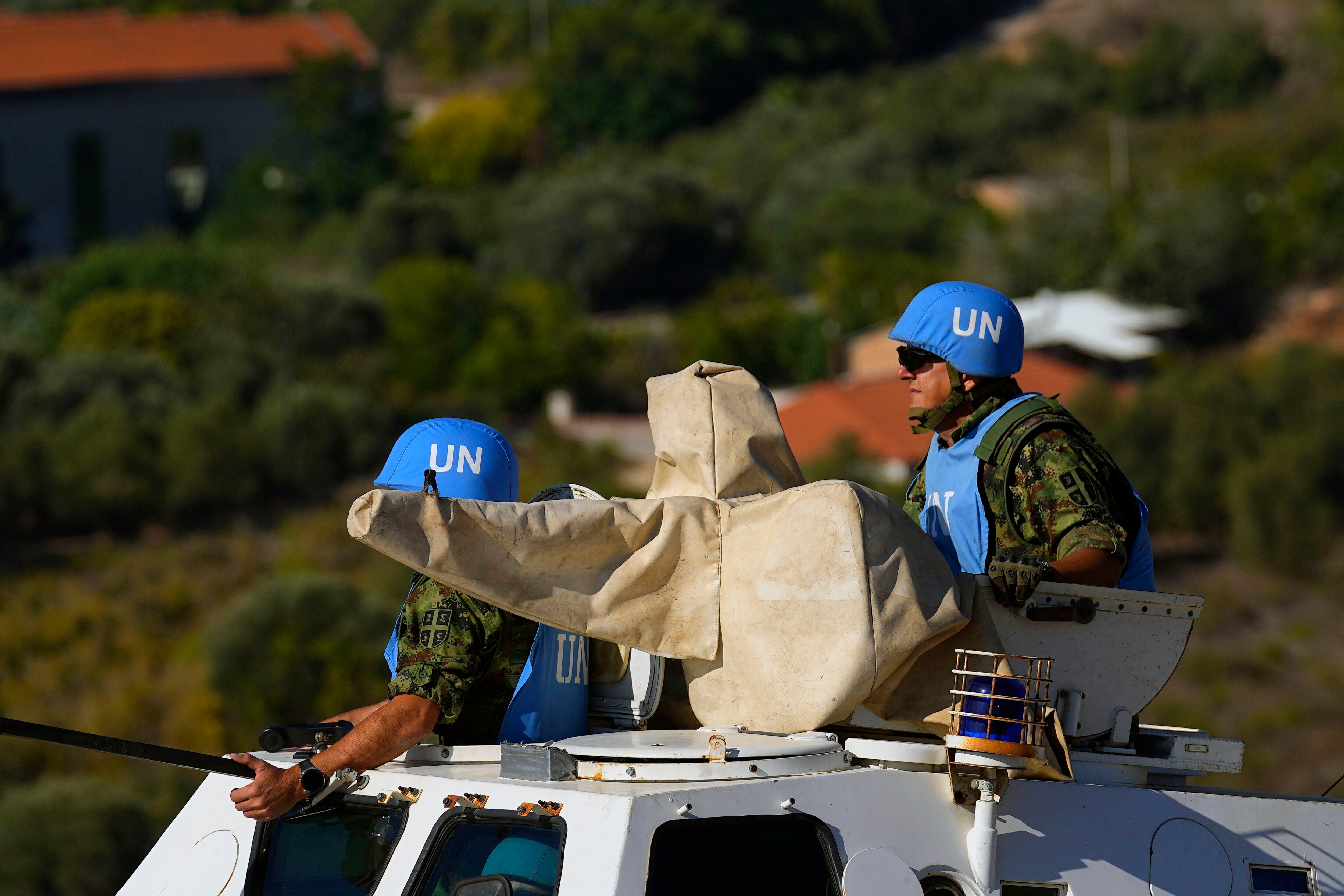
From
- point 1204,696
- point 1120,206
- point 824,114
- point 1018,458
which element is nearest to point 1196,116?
point 824,114

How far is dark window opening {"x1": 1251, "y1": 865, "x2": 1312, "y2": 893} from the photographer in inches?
170

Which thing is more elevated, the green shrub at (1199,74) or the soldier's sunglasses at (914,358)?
the green shrub at (1199,74)

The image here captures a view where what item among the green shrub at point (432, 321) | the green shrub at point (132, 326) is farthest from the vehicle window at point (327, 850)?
the green shrub at point (432, 321)

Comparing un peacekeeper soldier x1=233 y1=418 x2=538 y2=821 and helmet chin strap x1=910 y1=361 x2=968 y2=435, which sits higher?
helmet chin strap x1=910 y1=361 x2=968 y2=435

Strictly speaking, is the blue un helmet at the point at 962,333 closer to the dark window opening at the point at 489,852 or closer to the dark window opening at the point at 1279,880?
the dark window opening at the point at 1279,880

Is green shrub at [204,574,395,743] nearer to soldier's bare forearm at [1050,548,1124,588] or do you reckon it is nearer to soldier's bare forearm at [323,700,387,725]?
soldier's bare forearm at [323,700,387,725]

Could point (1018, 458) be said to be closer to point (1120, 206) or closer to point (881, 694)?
point (881, 694)

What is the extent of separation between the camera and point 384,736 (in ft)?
13.7

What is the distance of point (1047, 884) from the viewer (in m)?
4.06

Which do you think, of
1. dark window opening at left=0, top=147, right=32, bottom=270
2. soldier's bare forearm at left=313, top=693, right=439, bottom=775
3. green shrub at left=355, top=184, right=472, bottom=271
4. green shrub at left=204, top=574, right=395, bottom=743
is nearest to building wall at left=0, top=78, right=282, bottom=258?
dark window opening at left=0, top=147, right=32, bottom=270

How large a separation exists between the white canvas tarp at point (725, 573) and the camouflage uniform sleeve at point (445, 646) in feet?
0.53

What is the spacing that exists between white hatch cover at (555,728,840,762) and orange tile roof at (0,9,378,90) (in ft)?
224

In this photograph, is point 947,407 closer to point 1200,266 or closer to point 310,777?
point 310,777

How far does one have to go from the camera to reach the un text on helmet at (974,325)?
5.04m
